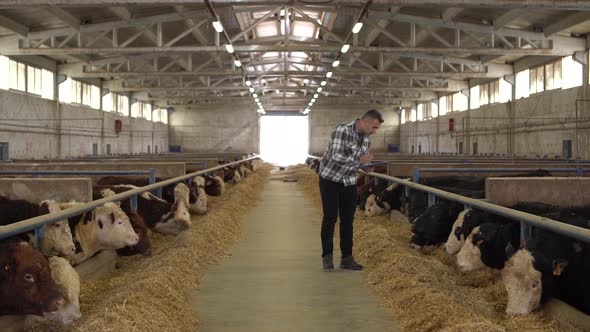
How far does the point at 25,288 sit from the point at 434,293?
11.0ft

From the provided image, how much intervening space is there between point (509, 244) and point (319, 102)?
4428 centimetres

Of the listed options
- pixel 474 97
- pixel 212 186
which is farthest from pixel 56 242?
pixel 474 97

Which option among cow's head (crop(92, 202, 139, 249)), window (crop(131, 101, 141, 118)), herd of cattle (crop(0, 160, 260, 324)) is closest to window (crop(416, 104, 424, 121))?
window (crop(131, 101, 141, 118))

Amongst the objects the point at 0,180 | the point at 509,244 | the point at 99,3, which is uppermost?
the point at 99,3

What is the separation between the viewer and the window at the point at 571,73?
21469 mm

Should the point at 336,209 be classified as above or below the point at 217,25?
below

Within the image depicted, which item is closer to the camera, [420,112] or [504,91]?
[504,91]

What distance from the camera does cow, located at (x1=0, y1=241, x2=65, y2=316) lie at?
4.15 meters

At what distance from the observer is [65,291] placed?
4.38m

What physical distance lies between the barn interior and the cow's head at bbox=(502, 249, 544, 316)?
0.08m

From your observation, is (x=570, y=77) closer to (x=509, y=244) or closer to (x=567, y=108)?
(x=567, y=108)

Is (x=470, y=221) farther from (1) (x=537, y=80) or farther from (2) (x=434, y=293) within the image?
(1) (x=537, y=80)

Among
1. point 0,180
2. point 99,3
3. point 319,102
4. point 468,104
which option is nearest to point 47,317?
point 0,180

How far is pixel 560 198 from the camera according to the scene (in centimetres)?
752
